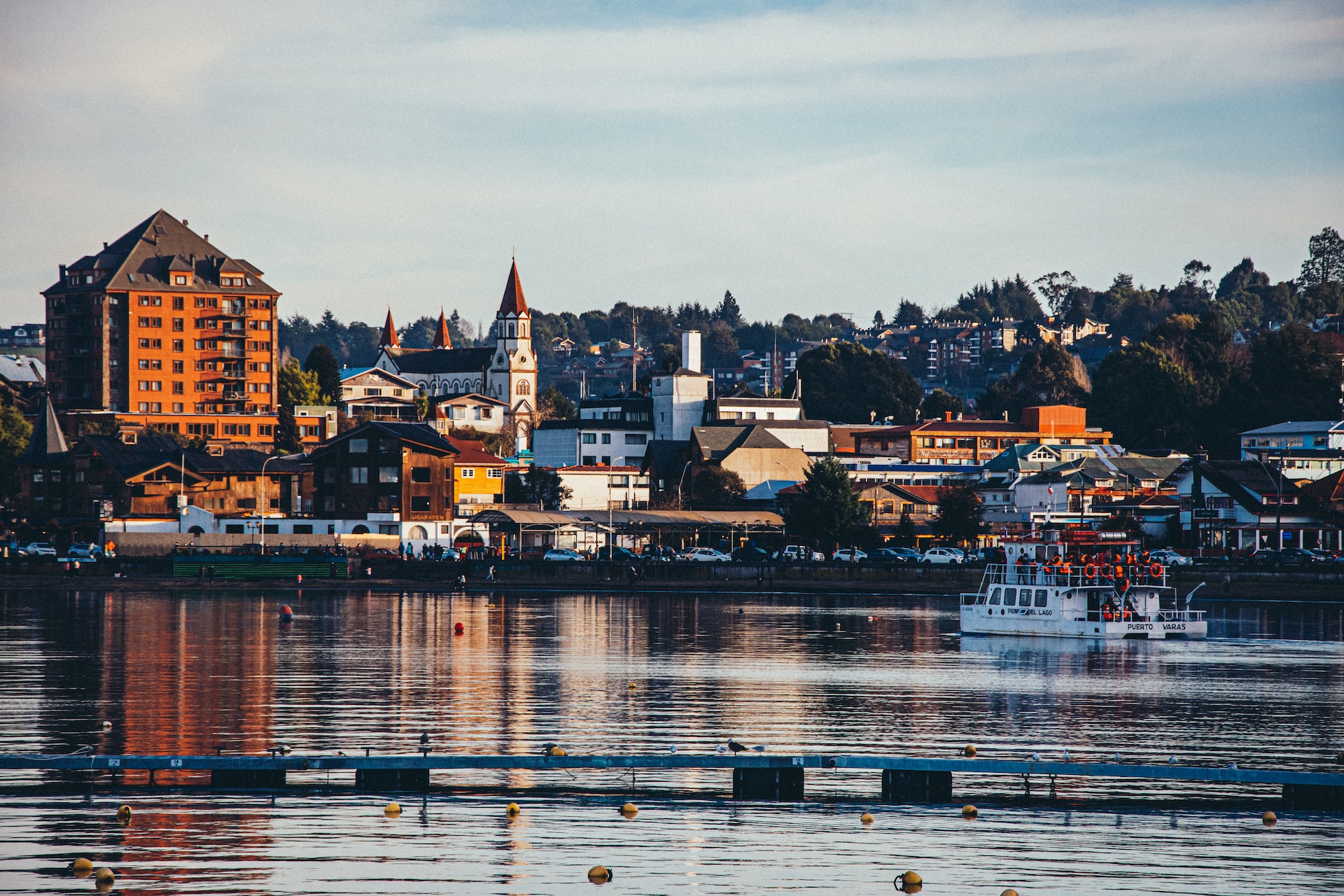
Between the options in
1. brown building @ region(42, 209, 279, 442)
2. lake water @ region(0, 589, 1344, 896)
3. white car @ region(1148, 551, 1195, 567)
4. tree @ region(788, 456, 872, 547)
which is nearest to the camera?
lake water @ region(0, 589, 1344, 896)

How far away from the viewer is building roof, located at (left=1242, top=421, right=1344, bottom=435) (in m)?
144

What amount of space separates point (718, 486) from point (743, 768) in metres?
120

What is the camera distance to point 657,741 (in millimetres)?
35469

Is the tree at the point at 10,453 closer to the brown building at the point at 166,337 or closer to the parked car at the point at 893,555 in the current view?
the brown building at the point at 166,337

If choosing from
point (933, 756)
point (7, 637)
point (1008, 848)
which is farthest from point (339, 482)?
point (1008, 848)

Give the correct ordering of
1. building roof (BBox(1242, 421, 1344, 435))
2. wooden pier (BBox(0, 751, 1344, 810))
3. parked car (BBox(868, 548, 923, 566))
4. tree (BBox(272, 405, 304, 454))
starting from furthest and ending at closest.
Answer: tree (BBox(272, 405, 304, 454))
building roof (BBox(1242, 421, 1344, 435))
parked car (BBox(868, 548, 923, 566))
wooden pier (BBox(0, 751, 1344, 810))

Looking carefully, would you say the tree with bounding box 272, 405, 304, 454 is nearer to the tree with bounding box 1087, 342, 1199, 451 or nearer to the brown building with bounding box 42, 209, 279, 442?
the brown building with bounding box 42, 209, 279, 442

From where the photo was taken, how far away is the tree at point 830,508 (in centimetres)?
11831

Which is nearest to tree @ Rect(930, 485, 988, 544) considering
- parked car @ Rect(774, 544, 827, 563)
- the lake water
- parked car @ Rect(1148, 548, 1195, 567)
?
parked car @ Rect(774, 544, 827, 563)

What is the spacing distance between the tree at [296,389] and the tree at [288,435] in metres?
6.80

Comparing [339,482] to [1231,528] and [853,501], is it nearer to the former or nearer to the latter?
[853,501]

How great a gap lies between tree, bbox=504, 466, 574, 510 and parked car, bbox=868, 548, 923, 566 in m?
36.8

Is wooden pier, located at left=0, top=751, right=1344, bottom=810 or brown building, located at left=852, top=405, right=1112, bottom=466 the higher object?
brown building, located at left=852, top=405, right=1112, bottom=466

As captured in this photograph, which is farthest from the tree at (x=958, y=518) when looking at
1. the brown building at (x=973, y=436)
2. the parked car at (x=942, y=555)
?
the brown building at (x=973, y=436)
